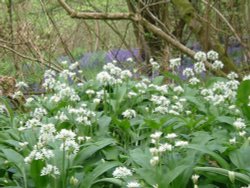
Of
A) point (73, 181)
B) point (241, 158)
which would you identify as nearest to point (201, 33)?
point (241, 158)

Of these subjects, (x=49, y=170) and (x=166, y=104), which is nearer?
(x=49, y=170)

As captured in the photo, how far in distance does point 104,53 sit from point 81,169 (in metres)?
6.14

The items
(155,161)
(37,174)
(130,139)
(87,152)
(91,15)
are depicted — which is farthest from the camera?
(91,15)

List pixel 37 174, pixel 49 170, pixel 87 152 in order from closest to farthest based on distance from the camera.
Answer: pixel 49 170, pixel 37 174, pixel 87 152

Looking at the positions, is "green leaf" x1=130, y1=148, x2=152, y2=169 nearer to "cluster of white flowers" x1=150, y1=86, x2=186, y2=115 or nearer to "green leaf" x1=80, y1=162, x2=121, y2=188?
"green leaf" x1=80, y1=162, x2=121, y2=188


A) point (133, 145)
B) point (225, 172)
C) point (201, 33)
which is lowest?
point (225, 172)

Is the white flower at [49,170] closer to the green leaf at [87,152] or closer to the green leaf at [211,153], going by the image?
the green leaf at [87,152]

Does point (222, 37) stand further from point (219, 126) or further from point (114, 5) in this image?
point (219, 126)

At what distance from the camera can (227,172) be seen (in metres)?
1.91

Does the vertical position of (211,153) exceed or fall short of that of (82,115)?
it falls short

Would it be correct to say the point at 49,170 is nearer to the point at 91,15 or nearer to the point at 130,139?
the point at 130,139

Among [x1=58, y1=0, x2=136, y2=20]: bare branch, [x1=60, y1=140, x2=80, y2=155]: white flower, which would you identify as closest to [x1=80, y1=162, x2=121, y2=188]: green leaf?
[x1=60, y1=140, x2=80, y2=155]: white flower

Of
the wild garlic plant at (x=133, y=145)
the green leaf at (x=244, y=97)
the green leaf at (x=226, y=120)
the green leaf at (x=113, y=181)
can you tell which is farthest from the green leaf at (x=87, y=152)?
the green leaf at (x=244, y=97)

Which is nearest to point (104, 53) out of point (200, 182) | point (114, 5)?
point (114, 5)
